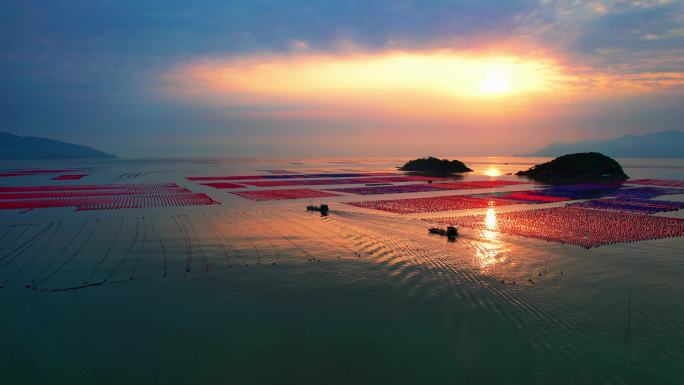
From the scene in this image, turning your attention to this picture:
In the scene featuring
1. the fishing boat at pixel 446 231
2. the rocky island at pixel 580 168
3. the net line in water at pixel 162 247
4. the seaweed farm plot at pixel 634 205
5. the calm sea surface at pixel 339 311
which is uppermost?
the rocky island at pixel 580 168

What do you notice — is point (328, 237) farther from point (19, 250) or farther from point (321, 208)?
point (19, 250)

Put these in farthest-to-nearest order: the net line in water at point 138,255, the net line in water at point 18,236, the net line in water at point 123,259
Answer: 1. the net line in water at point 18,236
2. the net line in water at point 138,255
3. the net line in water at point 123,259

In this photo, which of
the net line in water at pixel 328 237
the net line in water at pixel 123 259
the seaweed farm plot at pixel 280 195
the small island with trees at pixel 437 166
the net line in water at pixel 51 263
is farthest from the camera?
the small island with trees at pixel 437 166

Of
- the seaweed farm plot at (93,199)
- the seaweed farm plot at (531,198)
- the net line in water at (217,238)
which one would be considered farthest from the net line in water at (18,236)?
the seaweed farm plot at (531,198)

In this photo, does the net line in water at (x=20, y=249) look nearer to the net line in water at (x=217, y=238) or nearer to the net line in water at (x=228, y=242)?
the net line in water at (x=217, y=238)

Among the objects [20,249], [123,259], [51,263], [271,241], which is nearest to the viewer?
[51,263]

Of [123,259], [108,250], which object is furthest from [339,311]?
[108,250]

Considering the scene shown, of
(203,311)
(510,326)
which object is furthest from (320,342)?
(510,326)
